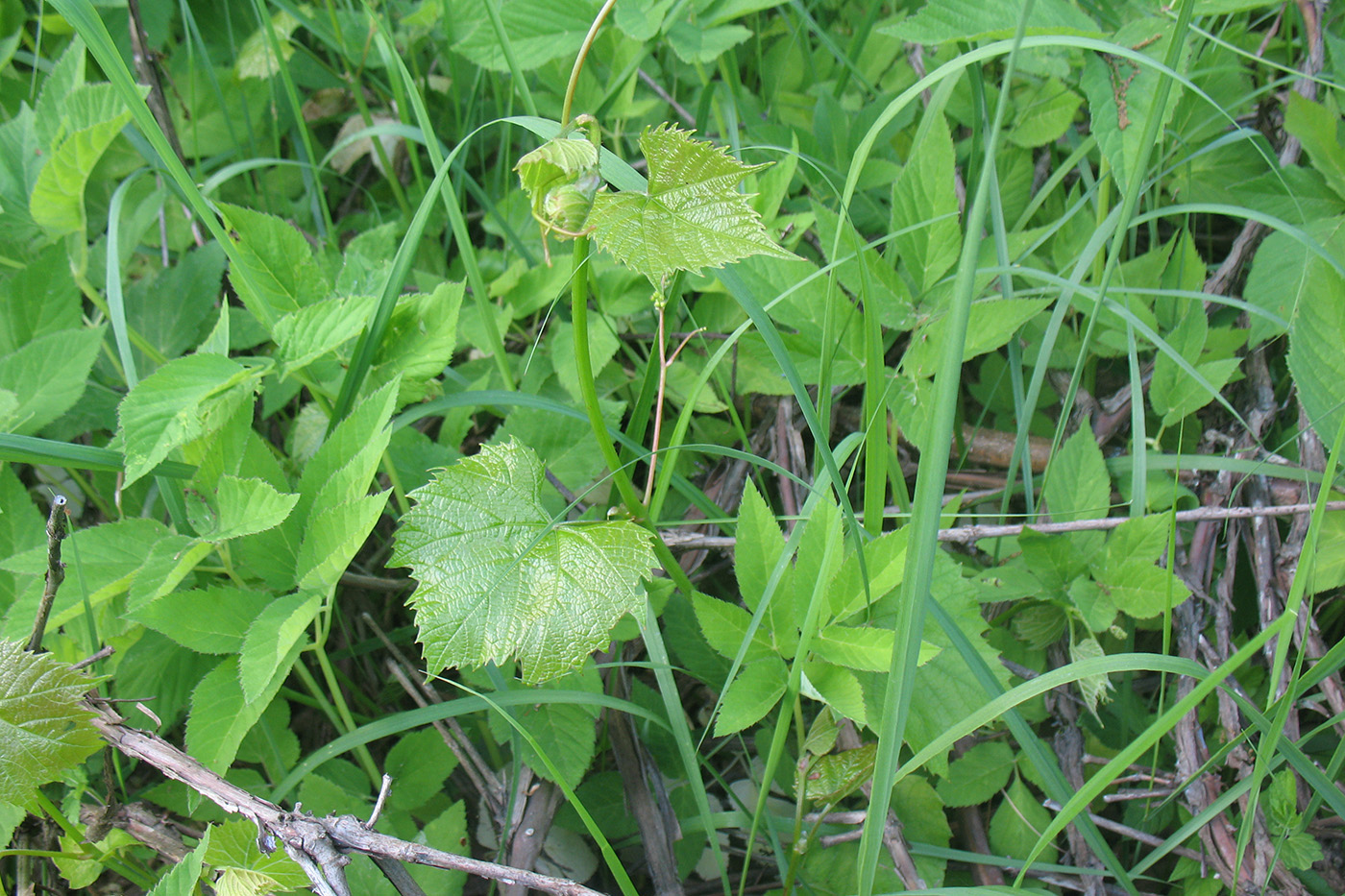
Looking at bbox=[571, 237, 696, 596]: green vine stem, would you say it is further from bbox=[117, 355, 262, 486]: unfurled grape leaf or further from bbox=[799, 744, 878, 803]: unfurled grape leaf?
bbox=[117, 355, 262, 486]: unfurled grape leaf

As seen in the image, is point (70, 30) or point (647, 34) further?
point (70, 30)

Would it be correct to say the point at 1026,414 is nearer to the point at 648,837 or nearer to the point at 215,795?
the point at 648,837

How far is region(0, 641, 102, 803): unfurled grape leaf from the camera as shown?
811 mm

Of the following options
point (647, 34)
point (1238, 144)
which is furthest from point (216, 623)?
point (1238, 144)

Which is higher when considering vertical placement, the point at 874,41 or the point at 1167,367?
the point at 874,41

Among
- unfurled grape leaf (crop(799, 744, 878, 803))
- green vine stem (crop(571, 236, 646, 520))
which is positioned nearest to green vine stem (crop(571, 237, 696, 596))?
green vine stem (crop(571, 236, 646, 520))

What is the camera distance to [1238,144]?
56.3 inches

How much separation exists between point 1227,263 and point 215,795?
167 centimetres

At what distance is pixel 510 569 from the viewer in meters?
0.85

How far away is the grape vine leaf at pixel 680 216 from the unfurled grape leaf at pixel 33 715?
699 mm

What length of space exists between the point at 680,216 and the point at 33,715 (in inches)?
31.9

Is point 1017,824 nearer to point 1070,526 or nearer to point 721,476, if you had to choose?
point 1070,526

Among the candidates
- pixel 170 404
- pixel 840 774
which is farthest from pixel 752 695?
pixel 170 404

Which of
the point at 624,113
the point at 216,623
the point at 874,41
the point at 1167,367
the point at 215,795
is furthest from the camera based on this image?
the point at 874,41
